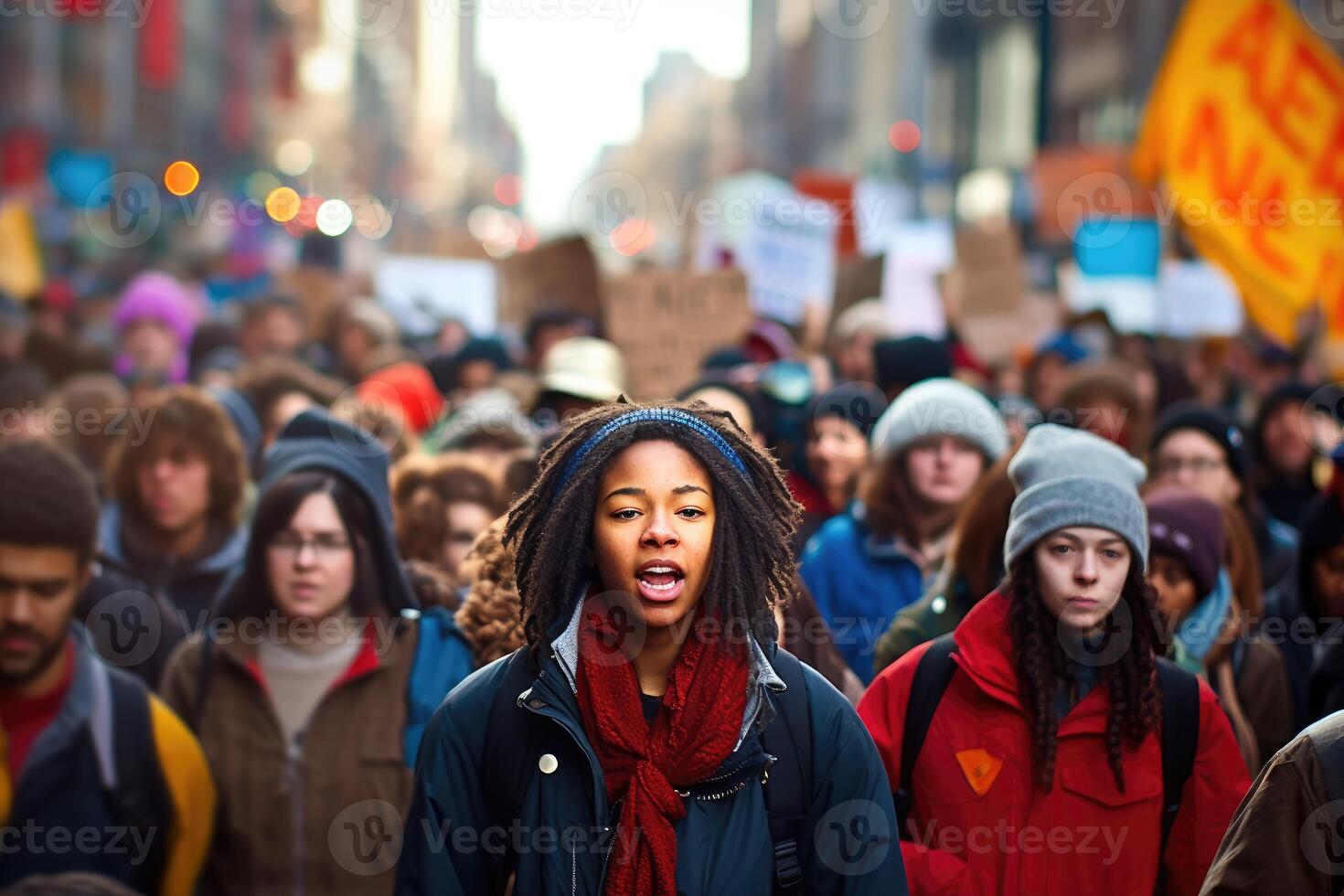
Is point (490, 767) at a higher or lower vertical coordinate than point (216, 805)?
higher

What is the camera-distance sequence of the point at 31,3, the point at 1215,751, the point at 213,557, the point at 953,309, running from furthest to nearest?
the point at 31,3
the point at 953,309
the point at 213,557
the point at 1215,751

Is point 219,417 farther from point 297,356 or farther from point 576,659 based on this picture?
point 297,356

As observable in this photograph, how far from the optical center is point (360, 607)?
496 centimetres

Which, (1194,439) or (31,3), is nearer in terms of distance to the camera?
(1194,439)

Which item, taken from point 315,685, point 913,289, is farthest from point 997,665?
point 913,289

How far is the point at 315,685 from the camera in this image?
16.0ft

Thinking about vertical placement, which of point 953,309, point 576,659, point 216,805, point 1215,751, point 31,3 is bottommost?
point 216,805

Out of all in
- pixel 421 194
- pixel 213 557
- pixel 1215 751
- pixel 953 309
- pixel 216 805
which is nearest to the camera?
pixel 1215 751

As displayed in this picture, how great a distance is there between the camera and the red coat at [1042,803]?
12.5 ft

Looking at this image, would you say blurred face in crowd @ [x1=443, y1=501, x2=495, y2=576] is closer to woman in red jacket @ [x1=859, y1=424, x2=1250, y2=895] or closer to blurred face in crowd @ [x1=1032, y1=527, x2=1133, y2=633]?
woman in red jacket @ [x1=859, y1=424, x2=1250, y2=895]

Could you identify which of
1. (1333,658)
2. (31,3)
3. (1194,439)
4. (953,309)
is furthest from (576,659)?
(31,3)

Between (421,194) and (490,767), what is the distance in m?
175
